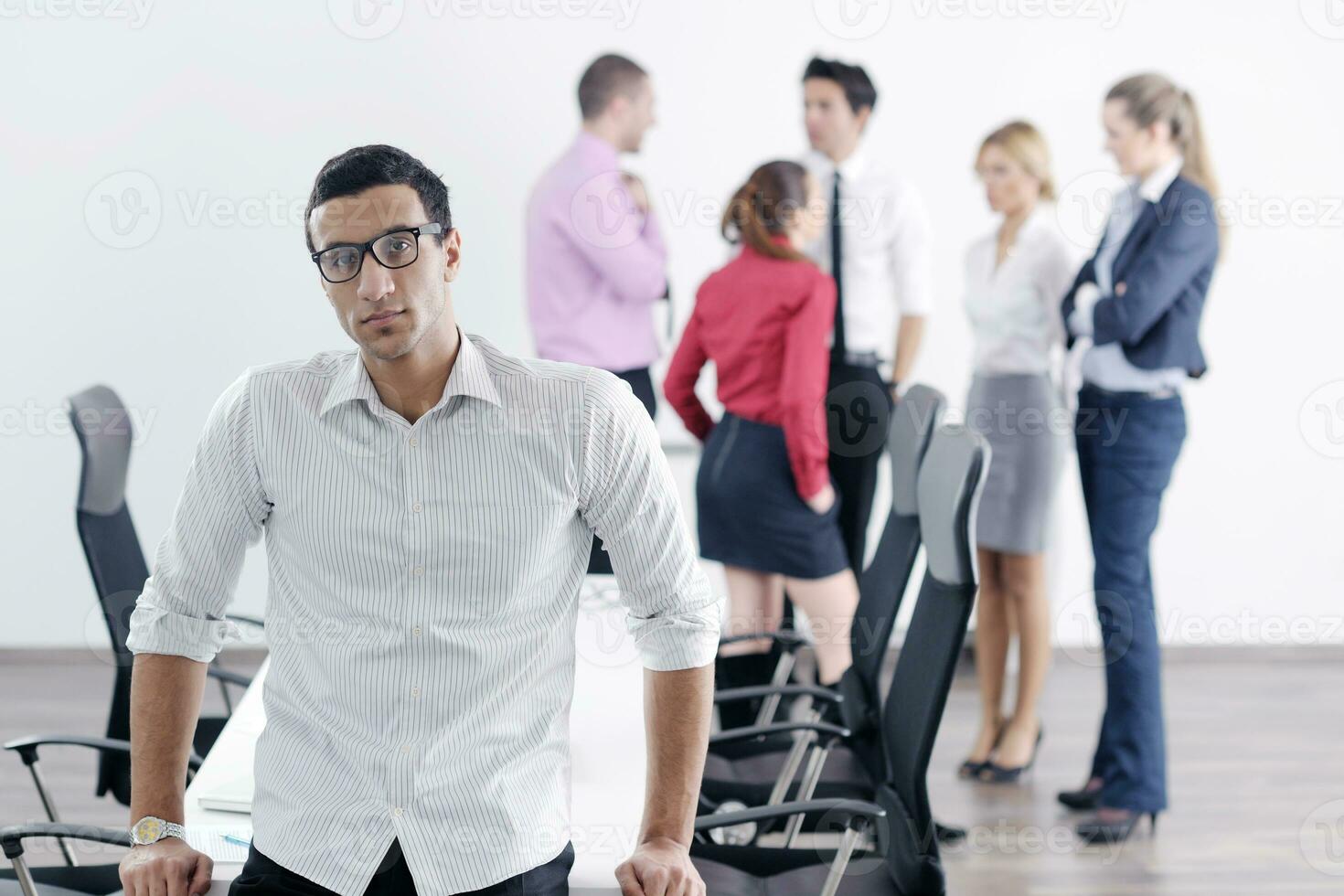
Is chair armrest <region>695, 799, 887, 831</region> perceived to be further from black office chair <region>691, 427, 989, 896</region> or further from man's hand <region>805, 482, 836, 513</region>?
man's hand <region>805, 482, 836, 513</region>

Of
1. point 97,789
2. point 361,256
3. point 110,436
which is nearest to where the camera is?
point 361,256

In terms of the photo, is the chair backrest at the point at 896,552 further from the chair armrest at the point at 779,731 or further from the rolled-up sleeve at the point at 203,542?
the rolled-up sleeve at the point at 203,542

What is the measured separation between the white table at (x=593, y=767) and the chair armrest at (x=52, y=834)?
0.34 ft

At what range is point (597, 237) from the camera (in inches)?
156

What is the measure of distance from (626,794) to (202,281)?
129 inches

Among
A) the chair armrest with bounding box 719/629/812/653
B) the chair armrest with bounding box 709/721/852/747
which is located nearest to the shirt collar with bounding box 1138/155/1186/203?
the chair armrest with bounding box 719/629/812/653

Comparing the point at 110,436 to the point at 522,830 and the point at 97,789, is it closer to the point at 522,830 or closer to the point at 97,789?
the point at 97,789

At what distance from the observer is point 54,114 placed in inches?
177

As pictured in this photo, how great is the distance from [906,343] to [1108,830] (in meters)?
1.65

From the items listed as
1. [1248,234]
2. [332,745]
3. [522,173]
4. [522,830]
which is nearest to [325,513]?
[332,745]

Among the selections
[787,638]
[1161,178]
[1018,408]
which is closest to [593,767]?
[787,638]

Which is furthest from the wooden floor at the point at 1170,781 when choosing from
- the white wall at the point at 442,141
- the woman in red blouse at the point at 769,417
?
the woman in red blouse at the point at 769,417

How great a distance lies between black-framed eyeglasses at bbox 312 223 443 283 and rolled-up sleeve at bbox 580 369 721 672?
0.90 ft

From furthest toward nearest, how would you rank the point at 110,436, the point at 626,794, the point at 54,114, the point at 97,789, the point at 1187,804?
the point at 54,114, the point at 1187,804, the point at 110,436, the point at 97,789, the point at 626,794
